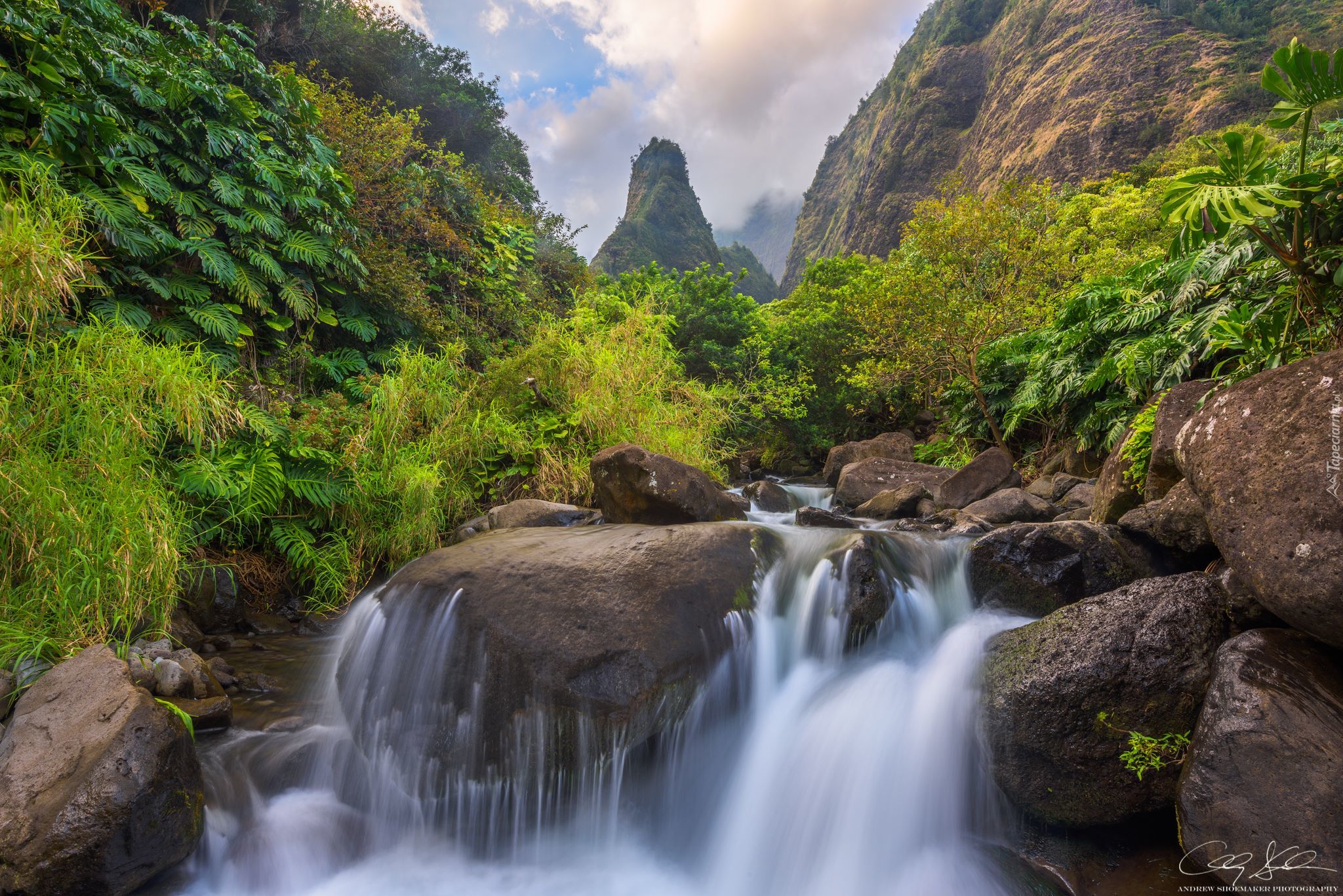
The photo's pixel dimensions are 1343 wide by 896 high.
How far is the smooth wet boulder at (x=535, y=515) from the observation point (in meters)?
6.07

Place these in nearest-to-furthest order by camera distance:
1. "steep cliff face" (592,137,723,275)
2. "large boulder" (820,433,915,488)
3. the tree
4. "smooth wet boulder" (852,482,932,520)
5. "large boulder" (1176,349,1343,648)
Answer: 1. "large boulder" (1176,349,1343,648)
2. "smooth wet boulder" (852,482,932,520)
3. the tree
4. "large boulder" (820,433,915,488)
5. "steep cliff face" (592,137,723,275)

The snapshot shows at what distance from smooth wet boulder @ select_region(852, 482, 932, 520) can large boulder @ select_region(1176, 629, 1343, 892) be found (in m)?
5.83

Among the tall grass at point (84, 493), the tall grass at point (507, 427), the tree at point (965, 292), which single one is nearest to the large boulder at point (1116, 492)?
the tall grass at point (507, 427)

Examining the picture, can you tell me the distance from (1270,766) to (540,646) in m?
3.27

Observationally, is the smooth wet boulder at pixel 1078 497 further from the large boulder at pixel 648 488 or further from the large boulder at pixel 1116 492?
the large boulder at pixel 648 488

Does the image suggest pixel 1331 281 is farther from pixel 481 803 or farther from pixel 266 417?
pixel 266 417

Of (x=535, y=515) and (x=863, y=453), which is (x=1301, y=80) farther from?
(x=863, y=453)

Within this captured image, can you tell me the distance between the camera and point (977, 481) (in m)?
8.23

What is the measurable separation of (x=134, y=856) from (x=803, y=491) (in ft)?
32.5

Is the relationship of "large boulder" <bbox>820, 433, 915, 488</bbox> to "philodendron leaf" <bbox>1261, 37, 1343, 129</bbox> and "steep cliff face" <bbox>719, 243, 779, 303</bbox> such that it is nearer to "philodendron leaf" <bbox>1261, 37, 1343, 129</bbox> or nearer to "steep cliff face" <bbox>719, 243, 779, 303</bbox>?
"philodendron leaf" <bbox>1261, 37, 1343, 129</bbox>

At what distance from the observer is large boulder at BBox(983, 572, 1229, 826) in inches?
102


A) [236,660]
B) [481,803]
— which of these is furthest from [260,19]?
[481,803]

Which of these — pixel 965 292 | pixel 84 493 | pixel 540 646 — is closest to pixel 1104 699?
pixel 540 646

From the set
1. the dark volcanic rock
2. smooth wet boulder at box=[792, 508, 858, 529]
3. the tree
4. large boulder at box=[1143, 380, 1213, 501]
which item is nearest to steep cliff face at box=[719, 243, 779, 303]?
the tree
